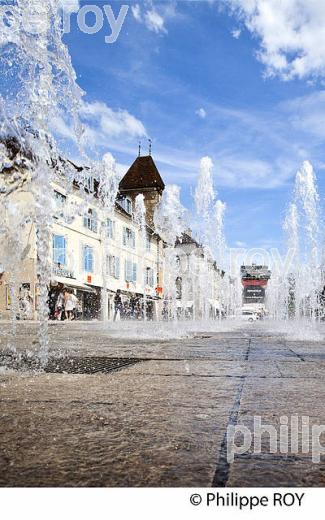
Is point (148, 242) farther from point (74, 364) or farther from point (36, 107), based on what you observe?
point (74, 364)

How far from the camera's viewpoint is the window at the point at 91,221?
104 ft

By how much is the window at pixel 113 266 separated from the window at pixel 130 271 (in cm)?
183

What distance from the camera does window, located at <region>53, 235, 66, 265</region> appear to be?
27.1m

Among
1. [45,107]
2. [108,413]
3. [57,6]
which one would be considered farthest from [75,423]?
[57,6]

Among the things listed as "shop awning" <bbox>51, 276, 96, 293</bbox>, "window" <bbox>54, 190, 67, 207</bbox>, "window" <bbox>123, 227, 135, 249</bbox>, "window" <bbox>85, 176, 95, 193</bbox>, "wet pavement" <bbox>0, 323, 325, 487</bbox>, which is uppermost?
"window" <bbox>85, 176, 95, 193</bbox>

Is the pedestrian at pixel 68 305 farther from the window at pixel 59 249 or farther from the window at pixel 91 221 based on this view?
the window at pixel 91 221

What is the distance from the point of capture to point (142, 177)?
51438mm

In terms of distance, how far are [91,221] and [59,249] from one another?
18.1 feet

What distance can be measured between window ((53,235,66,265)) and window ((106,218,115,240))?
621 centimetres

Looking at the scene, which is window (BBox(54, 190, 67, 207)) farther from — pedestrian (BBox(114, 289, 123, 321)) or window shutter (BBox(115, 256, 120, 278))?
window shutter (BBox(115, 256, 120, 278))

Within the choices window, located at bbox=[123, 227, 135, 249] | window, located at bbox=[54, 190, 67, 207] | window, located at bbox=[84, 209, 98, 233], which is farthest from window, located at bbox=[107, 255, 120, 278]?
window, located at bbox=[54, 190, 67, 207]
